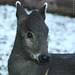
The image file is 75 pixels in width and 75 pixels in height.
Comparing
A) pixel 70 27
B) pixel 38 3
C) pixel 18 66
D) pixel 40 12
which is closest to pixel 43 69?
pixel 18 66

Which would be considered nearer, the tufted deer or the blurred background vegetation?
the tufted deer

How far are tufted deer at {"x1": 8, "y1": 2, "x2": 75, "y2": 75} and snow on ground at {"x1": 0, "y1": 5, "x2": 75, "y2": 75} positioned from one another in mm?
1748

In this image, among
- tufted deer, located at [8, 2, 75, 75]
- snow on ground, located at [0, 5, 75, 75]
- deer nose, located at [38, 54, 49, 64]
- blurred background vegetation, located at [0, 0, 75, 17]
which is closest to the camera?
deer nose, located at [38, 54, 49, 64]

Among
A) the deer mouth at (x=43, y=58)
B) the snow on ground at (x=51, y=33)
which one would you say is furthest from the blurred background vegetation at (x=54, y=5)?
the deer mouth at (x=43, y=58)

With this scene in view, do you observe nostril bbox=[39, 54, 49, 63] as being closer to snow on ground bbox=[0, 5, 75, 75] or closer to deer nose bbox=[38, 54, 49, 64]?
deer nose bbox=[38, 54, 49, 64]

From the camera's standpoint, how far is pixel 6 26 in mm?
10797

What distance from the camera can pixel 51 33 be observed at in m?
10.8

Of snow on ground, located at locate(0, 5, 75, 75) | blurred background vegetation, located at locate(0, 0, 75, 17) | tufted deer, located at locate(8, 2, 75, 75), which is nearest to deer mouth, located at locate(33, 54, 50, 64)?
tufted deer, located at locate(8, 2, 75, 75)

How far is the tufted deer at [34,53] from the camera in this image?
15.9 ft

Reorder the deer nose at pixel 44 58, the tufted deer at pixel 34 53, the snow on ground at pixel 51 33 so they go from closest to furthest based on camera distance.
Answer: the deer nose at pixel 44 58
the tufted deer at pixel 34 53
the snow on ground at pixel 51 33

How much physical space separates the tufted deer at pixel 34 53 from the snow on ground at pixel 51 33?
1748mm

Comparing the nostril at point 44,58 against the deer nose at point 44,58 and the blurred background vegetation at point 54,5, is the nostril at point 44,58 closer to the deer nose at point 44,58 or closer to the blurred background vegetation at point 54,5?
the deer nose at point 44,58

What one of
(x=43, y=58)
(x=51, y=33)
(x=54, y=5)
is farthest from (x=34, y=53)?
(x=54, y=5)

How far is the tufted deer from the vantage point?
190 inches
